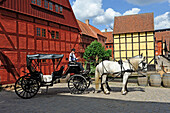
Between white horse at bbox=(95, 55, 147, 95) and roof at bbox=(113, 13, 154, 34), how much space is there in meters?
15.2

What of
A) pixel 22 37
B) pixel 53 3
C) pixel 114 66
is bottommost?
pixel 114 66

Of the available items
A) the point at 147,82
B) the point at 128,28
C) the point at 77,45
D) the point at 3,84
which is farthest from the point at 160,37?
the point at 3,84

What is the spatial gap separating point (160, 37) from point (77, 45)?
3174 cm

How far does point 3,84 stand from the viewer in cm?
985

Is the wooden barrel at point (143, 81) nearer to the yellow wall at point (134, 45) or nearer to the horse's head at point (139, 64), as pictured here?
the horse's head at point (139, 64)

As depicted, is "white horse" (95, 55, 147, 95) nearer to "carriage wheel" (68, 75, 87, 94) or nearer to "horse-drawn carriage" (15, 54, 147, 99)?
"horse-drawn carriage" (15, 54, 147, 99)

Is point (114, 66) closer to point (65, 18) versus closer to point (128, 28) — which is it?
point (65, 18)

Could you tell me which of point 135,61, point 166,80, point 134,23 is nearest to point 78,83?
point 135,61

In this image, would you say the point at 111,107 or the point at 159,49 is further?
the point at 159,49

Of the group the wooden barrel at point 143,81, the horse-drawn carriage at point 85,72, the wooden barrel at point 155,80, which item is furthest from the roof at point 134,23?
the horse-drawn carriage at point 85,72

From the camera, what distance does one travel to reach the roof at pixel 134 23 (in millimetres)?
21156

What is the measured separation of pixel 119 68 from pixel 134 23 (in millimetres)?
17290

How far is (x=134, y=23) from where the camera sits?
22.4 meters

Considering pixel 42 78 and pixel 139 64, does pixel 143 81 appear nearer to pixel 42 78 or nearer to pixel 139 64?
pixel 139 64
